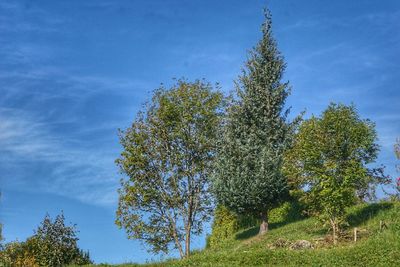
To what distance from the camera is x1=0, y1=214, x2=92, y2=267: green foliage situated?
43.6 metres

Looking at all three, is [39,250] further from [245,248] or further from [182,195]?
[245,248]

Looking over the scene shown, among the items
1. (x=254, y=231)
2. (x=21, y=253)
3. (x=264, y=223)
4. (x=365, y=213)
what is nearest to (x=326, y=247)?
(x=365, y=213)

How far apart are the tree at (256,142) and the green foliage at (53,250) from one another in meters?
12.9

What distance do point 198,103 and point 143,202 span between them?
346 inches

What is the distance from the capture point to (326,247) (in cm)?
3028

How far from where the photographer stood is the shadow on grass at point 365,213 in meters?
34.7

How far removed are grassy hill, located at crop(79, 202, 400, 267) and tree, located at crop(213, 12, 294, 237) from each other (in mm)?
2745

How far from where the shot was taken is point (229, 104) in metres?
42.8

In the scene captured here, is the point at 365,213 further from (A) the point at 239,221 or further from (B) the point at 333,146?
(A) the point at 239,221

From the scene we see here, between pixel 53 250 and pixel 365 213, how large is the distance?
77.0ft

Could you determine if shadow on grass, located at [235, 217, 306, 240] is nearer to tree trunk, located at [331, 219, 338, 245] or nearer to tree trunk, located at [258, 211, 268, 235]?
tree trunk, located at [258, 211, 268, 235]

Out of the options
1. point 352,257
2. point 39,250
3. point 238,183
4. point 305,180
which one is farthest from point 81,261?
point 352,257

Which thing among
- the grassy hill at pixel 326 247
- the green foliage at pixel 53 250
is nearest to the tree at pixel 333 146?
the grassy hill at pixel 326 247

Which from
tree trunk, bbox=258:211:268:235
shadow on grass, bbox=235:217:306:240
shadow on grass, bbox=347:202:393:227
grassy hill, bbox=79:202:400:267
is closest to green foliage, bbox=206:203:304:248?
shadow on grass, bbox=235:217:306:240
